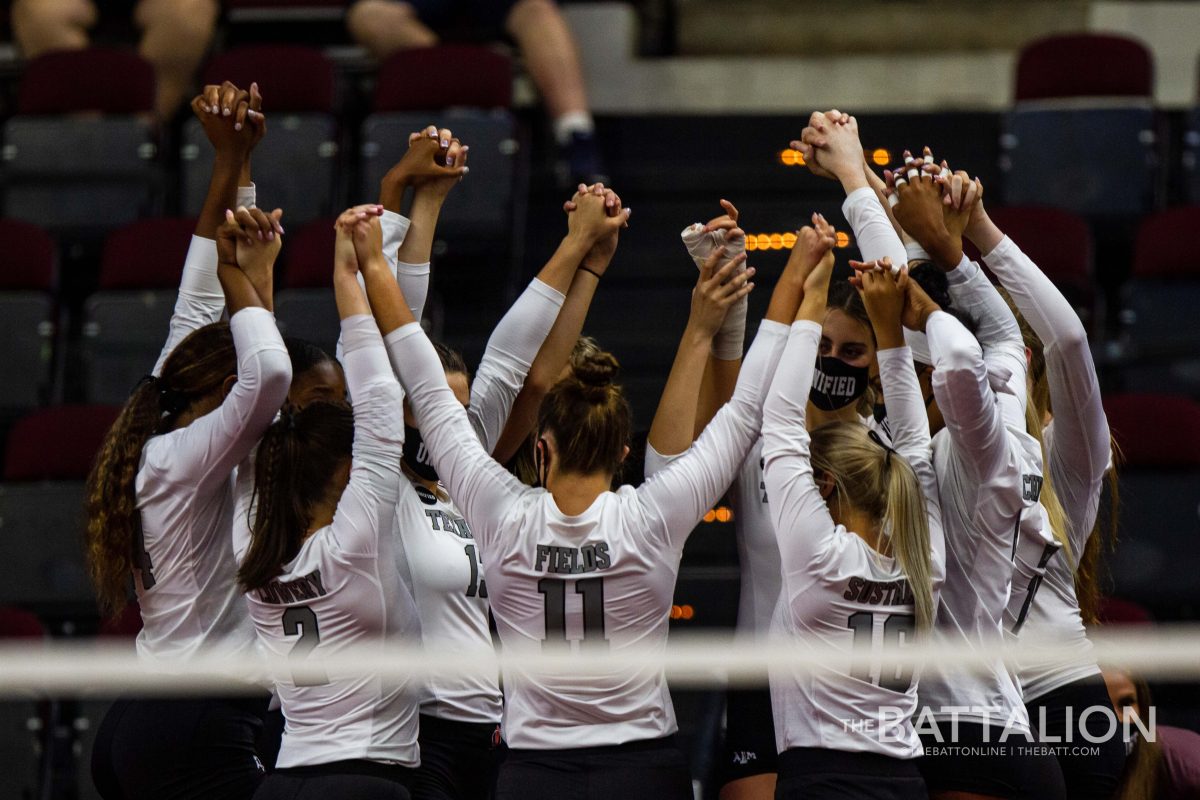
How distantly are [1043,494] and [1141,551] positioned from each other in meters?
2.24

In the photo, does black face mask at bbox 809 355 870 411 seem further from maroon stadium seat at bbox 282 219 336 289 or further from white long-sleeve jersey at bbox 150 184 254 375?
maroon stadium seat at bbox 282 219 336 289

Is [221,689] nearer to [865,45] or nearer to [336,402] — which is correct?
[336,402]

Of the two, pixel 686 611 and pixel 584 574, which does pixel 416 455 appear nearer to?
pixel 584 574

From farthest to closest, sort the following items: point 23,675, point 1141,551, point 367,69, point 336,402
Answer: point 367,69 < point 1141,551 < point 23,675 < point 336,402

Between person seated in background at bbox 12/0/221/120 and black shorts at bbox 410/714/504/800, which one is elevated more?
person seated in background at bbox 12/0/221/120

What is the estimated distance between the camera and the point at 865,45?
27.4 ft

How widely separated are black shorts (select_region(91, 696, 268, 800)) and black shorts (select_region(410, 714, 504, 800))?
41cm

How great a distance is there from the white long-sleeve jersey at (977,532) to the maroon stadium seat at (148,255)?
3978 mm

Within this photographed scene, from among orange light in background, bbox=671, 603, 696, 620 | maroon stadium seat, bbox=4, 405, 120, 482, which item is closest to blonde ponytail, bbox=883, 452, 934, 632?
orange light in background, bbox=671, 603, 696, 620

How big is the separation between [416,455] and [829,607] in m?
1.01

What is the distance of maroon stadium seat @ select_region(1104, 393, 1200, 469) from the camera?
5297 millimetres

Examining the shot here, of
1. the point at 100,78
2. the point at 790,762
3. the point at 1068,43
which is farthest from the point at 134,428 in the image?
the point at 1068,43

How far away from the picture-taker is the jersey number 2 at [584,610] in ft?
9.48

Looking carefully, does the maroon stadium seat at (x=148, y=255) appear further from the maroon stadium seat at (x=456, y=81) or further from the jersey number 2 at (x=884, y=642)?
the jersey number 2 at (x=884, y=642)
